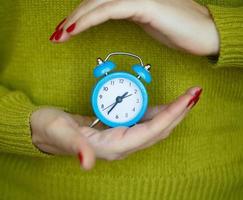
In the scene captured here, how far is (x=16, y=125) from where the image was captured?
42.1 inches

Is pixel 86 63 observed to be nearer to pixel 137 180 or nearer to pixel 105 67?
pixel 105 67

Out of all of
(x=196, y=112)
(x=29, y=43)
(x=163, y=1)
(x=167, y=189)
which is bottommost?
(x=167, y=189)

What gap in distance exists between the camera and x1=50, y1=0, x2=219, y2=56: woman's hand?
3.08 ft

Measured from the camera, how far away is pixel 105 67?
1012 mm

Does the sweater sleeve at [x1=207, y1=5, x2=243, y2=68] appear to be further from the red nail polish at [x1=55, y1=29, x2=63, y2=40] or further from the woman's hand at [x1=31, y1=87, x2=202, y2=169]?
the red nail polish at [x1=55, y1=29, x2=63, y2=40]

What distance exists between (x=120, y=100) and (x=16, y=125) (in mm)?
195

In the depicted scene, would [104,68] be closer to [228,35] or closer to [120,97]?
[120,97]

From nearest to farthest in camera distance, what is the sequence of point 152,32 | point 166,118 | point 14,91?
point 166,118 → point 152,32 → point 14,91

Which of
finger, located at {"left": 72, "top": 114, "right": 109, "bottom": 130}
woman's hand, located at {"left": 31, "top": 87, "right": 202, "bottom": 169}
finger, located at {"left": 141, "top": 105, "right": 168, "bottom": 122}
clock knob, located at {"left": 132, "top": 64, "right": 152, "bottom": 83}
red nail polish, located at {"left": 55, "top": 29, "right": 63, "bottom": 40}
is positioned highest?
red nail polish, located at {"left": 55, "top": 29, "right": 63, "bottom": 40}

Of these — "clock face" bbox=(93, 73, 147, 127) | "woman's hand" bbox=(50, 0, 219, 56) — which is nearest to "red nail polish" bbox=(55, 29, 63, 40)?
"woman's hand" bbox=(50, 0, 219, 56)

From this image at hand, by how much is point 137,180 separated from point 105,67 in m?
0.24

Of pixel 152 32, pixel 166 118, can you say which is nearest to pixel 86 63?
pixel 152 32

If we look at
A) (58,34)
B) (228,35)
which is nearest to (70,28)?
(58,34)

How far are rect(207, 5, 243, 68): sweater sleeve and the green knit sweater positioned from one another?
0.16 ft
